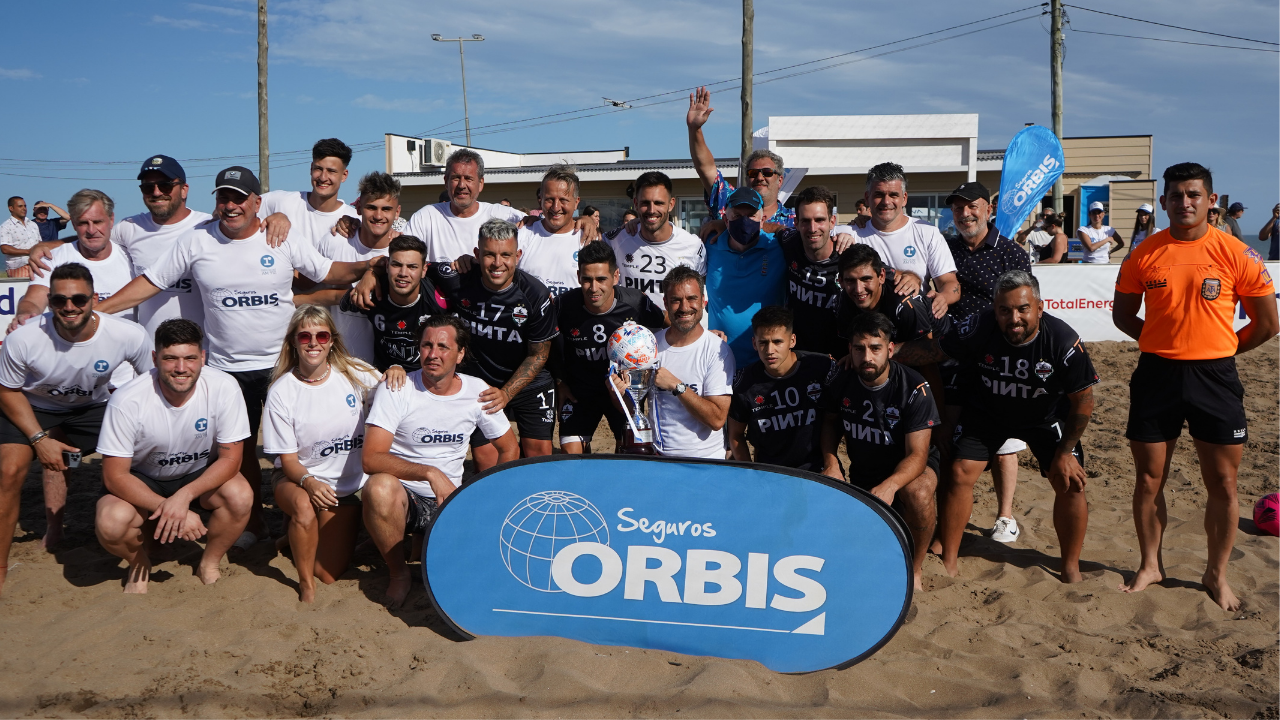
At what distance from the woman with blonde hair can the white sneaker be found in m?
3.54

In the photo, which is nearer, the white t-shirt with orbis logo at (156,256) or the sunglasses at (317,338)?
the sunglasses at (317,338)

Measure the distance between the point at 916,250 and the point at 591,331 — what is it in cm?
186

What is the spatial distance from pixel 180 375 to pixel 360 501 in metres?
1.07

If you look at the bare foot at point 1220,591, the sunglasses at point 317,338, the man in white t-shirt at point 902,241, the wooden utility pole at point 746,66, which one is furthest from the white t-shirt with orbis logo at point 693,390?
the wooden utility pole at point 746,66

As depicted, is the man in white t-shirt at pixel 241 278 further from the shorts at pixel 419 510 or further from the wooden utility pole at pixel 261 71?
the wooden utility pole at pixel 261 71

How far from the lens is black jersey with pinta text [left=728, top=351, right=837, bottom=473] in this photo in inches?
168

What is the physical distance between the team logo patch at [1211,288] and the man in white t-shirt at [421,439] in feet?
11.5

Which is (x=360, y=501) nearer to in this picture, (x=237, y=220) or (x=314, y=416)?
(x=314, y=416)

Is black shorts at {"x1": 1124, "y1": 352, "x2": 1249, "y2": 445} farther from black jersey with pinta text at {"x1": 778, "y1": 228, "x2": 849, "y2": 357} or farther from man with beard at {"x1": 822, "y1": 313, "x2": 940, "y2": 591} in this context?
black jersey with pinta text at {"x1": 778, "y1": 228, "x2": 849, "y2": 357}

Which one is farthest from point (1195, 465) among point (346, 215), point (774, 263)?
point (346, 215)

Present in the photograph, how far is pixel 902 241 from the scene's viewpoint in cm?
464

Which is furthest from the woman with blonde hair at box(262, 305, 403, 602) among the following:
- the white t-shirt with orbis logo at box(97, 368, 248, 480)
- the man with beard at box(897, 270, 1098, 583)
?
the man with beard at box(897, 270, 1098, 583)

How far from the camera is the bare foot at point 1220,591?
13.2 feet

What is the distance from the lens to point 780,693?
315 centimetres
